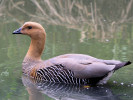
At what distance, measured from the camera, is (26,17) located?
13055mm

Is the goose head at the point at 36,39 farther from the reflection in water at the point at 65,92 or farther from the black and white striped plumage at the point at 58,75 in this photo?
the reflection in water at the point at 65,92

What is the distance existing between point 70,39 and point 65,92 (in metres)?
3.52

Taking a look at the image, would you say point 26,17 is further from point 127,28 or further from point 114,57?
point 114,57

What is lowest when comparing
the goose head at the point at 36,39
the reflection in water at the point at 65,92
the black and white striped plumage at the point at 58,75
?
the reflection in water at the point at 65,92

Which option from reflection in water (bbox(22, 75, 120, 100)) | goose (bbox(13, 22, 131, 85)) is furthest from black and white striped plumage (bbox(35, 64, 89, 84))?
reflection in water (bbox(22, 75, 120, 100))

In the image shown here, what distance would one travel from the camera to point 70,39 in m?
10.3

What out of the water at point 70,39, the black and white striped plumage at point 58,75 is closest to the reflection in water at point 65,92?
the water at point 70,39

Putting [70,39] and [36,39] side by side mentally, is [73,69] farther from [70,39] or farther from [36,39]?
[70,39]

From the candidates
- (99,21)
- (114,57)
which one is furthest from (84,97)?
(99,21)

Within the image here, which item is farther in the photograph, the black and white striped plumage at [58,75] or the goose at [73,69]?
the black and white striped plumage at [58,75]

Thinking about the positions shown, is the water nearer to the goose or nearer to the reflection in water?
the reflection in water

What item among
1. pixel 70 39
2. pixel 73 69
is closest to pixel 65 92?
pixel 73 69

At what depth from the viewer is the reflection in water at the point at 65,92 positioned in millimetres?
6633

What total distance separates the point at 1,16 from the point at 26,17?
3.13ft
